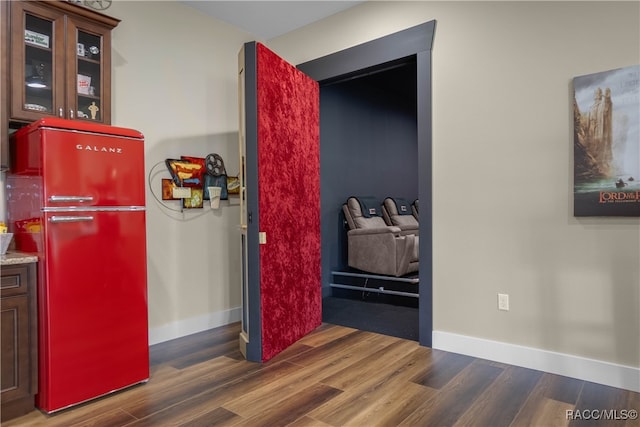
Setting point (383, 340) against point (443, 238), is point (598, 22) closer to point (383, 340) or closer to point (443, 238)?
point (443, 238)

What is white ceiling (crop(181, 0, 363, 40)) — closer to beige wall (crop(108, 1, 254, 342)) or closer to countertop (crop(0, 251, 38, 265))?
beige wall (crop(108, 1, 254, 342))

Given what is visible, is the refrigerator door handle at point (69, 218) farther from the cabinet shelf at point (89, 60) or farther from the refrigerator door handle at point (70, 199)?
the cabinet shelf at point (89, 60)

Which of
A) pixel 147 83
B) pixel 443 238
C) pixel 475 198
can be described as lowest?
pixel 443 238

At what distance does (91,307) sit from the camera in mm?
2227

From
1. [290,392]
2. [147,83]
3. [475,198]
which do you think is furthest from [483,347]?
[147,83]

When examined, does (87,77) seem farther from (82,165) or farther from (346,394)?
(346,394)

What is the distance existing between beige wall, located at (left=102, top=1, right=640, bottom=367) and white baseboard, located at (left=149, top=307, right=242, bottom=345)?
1cm

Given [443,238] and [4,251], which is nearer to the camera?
[4,251]

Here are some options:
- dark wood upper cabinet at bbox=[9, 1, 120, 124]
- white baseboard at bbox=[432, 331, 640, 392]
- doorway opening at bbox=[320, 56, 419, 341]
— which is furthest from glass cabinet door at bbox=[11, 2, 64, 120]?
white baseboard at bbox=[432, 331, 640, 392]

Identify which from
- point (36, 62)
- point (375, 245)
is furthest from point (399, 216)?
point (36, 62)

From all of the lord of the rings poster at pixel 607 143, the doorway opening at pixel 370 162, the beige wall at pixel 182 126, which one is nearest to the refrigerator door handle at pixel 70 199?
the beige wall at pixel 182 126

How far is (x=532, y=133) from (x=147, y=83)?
2.83 metres

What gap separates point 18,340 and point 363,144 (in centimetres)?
455

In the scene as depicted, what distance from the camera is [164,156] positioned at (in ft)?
10.8
